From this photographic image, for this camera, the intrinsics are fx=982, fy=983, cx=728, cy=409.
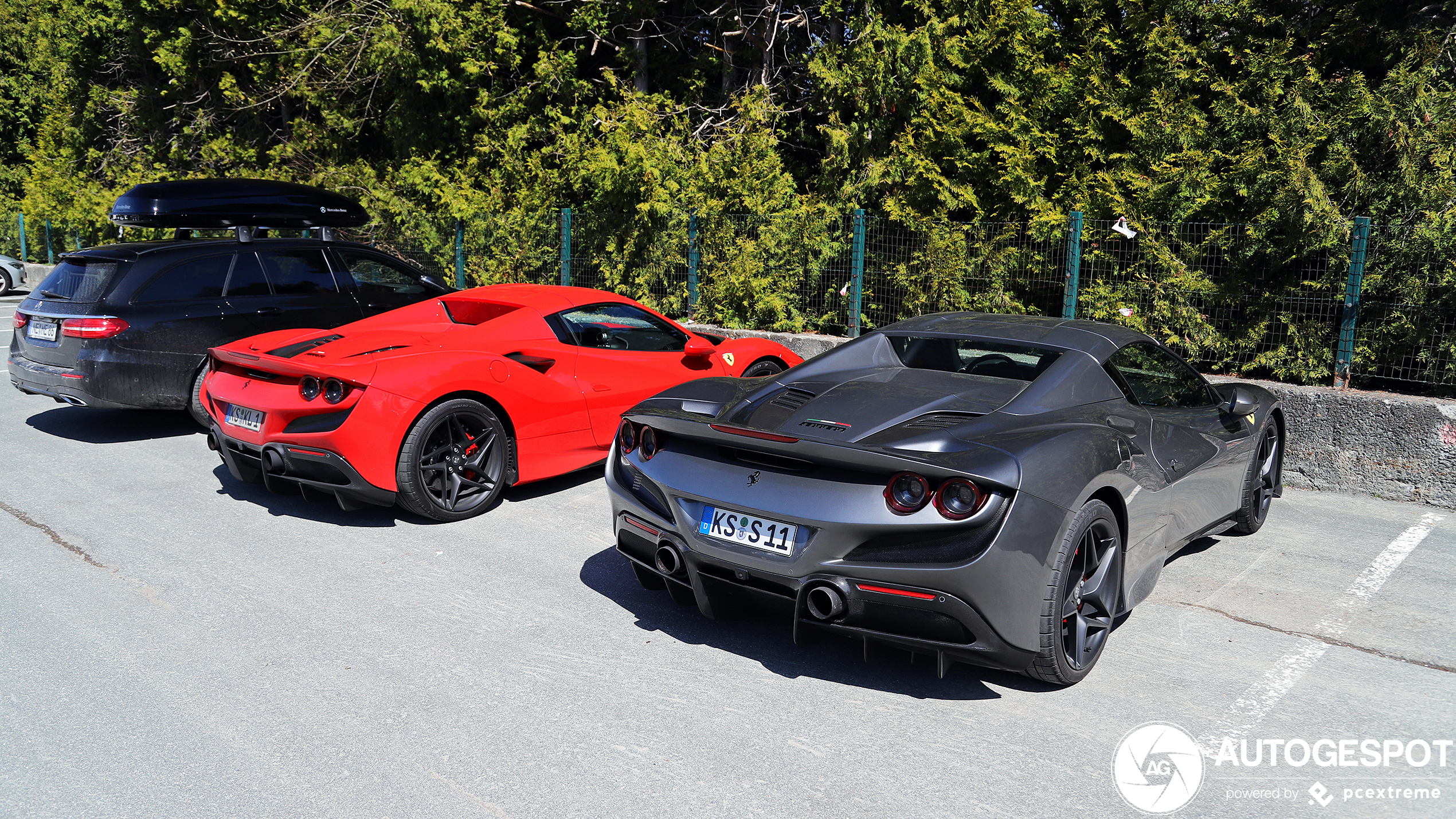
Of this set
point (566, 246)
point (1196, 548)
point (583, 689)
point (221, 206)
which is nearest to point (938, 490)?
point (583, 689)

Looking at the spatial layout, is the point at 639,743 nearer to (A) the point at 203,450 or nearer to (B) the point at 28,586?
(B) the point at 28,586

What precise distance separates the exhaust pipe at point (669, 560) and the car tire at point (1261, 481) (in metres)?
3.34

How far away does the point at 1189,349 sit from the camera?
27.8 feet

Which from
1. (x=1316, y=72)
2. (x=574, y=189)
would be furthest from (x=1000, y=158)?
(x=574, y=189)

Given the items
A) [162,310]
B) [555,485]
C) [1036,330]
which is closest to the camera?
[1036,330]

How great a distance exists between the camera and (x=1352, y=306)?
749 centimetres

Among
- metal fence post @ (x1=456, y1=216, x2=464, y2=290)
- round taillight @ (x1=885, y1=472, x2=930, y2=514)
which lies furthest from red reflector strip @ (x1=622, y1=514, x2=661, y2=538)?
metal fence post @ (x1=456, y1=216, x2=464, y2=290)

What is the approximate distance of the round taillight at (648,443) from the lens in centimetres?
417

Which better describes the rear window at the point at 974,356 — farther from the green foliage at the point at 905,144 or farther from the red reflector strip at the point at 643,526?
the green foliage at the point at 905,144

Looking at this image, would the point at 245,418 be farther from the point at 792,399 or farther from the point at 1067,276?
the point at 1067,276

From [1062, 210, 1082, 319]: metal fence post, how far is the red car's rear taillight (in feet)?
25.7

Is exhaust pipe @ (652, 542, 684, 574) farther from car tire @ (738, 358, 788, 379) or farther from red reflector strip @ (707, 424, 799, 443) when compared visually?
car tire @ (738, 358, 788, 379)

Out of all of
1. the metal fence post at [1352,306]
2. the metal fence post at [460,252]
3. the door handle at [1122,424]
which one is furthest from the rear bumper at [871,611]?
the metal fence post at [460,252]

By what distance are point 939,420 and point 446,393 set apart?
3118mm
